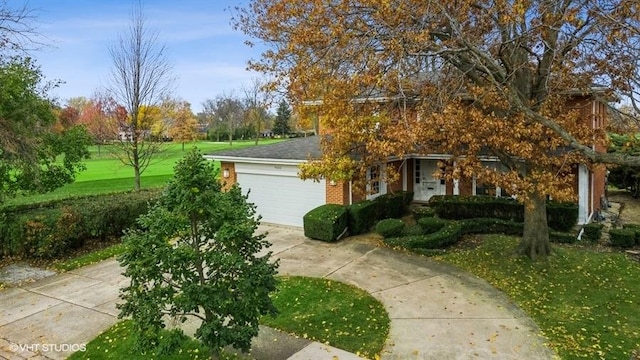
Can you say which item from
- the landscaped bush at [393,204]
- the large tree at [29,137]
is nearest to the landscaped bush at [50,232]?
the large tree at [29,137]

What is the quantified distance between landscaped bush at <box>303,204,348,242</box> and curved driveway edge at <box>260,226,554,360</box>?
1.02 feet

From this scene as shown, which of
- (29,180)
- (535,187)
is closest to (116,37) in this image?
(29,180)

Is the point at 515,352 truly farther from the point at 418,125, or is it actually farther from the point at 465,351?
the point at 418,125

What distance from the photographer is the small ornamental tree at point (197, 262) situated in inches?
213

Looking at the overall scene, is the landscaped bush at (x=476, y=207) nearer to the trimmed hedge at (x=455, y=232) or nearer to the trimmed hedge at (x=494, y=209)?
the trimmed hedge at (x=494, y=209)

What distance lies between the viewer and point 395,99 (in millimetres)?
10133

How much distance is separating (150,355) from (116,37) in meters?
13.9

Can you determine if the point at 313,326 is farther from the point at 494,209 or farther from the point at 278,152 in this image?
the point at 494,209

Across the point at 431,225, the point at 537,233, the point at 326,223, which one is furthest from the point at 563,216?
the point at 326,223

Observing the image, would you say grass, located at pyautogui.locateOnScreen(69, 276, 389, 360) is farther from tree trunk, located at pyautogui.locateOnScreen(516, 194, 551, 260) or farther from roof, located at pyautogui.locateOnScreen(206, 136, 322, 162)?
roof, located at pyautogui.locateOnScreen(206, 136, 322, 162)

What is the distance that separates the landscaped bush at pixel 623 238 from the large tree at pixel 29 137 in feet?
55.5

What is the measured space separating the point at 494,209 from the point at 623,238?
12.9 ft

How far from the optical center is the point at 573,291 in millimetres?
9469

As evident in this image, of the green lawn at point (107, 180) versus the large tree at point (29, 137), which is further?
the green lawn at point (107, 180)
